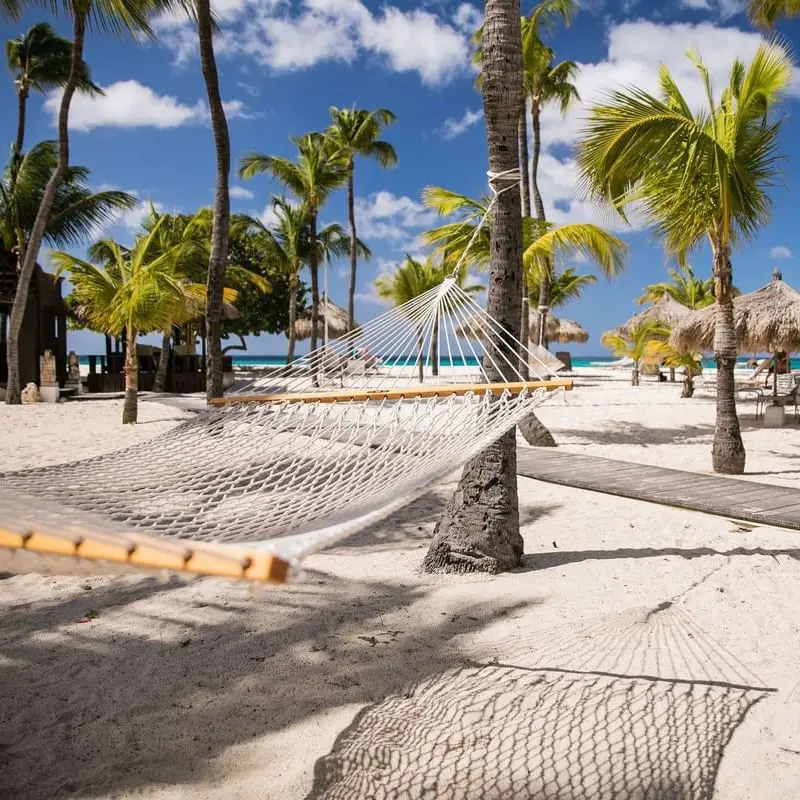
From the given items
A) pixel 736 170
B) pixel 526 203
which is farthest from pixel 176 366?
pixel 736 170

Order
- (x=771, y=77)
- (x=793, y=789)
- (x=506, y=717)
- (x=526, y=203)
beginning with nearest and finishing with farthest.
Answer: (x=793, y=789) < (x=506, y=717) < (x=771, y=77) < (x=526, y=203)

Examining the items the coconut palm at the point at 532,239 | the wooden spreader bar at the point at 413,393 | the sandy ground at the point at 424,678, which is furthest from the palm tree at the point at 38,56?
the sandy ground at the point at 424,678

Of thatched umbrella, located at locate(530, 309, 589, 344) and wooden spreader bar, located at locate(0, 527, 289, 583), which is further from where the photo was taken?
thatched umbrella, located at locate(530, 309, 589, 344)

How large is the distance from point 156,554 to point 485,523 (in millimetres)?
2032

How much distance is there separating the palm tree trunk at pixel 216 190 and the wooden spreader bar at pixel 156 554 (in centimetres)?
494

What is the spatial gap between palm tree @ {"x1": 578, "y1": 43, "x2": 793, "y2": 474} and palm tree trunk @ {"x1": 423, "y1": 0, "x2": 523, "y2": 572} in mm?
1721

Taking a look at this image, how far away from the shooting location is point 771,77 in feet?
13.8

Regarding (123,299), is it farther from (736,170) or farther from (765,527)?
(765,527)

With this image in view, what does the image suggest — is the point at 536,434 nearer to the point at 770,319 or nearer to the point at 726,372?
the point at 726,372

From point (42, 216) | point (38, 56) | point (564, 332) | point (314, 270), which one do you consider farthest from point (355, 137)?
point (564, 332)

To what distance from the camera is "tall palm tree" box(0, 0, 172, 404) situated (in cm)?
796

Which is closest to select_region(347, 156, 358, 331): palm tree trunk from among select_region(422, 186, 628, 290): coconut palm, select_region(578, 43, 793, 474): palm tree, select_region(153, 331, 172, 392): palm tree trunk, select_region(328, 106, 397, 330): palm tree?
select_region(328, 106, 397, 330): palm tree

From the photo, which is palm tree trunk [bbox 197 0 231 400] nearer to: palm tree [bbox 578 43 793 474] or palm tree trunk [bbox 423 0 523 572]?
palm tree [bbox 578 43 793 474]

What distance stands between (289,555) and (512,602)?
5.75 feet
